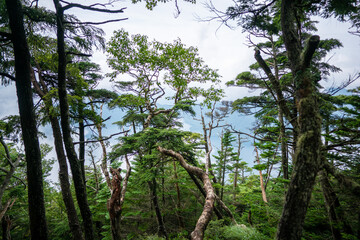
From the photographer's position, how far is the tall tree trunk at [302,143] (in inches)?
88.1

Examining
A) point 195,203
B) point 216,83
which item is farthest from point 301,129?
point 195,203

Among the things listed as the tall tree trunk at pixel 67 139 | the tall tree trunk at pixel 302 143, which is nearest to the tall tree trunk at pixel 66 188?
the tall tree trunk at pixel 67 139

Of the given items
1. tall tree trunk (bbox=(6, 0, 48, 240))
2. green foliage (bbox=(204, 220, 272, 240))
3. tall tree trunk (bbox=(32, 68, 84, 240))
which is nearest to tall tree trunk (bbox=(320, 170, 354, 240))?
green foliage (bbox=(204, 220, 272, 240))

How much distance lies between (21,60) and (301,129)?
5470 mm

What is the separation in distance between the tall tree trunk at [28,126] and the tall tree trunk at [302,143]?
4328 mm

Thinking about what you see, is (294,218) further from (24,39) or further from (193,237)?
(24,39)

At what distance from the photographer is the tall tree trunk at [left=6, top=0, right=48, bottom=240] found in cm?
309

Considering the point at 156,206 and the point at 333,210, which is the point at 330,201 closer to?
the point at 333,210

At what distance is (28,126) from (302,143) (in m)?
5.04

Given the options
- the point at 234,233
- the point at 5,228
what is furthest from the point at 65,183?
the point at 5,228

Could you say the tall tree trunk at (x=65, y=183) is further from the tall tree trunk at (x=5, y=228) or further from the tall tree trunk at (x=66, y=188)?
the tall tree trunk at (x=5, y=228)

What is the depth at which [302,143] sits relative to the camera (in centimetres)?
243

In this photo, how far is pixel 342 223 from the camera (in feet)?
9.72

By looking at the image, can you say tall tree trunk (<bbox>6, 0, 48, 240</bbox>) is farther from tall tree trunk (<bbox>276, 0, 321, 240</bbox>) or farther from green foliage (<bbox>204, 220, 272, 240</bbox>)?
tall tree trunk (<bbox>276, 0, 321, 240</bbox>)
